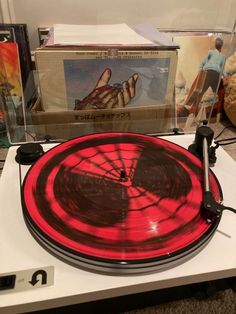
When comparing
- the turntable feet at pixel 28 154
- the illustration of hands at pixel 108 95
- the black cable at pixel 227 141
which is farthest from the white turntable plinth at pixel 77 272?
the black cable at pixel 227 141

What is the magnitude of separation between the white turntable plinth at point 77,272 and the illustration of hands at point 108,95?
14.4 inches

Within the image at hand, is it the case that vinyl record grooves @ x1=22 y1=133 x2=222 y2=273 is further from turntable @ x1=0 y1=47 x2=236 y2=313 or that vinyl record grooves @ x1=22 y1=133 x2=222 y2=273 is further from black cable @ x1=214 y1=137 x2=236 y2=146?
black cable @ x1=214 y1=137 x2=236 y2=146

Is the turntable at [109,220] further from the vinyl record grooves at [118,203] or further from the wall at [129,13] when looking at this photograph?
the wall at [129,13]

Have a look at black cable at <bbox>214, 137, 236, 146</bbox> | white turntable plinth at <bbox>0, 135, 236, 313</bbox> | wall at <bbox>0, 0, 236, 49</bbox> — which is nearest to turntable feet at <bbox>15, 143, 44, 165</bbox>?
white turntable plinth at <bbox>0, 135, 236, 313</bbox>

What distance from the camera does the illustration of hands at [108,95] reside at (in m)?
0.77

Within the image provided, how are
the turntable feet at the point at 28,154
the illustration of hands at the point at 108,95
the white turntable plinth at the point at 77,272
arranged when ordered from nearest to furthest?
1. the white turntable plinth at the point at 77,272
2. the turntable feet at the point at 28,154
3. the illustration of hands at the point at 108,95

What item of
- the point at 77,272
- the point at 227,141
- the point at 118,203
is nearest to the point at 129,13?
the point at 227,141

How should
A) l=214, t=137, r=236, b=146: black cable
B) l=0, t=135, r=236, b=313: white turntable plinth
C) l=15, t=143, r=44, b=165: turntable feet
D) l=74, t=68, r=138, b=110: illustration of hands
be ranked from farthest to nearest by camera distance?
1. l=214, t=137, r=236, b=146: black cable
2. l=74, t=68, r=138, b=110: illustration of hands
3. l=15, t=143, r=44, b=165: turntable feet
4. l=0, t=135, r=236, b=313: white turntable plinth

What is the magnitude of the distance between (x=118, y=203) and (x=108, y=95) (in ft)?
1.23

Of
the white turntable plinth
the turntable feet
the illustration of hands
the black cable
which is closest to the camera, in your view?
the white turntable plinth

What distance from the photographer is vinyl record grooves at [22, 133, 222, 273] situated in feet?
1.40

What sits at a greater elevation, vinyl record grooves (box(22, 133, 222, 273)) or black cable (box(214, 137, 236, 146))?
vinyl record grooves (box(22, 133, 222, 273))

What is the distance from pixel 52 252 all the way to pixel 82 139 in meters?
0.30

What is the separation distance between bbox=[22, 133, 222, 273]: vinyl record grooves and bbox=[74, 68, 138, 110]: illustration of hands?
15cm
